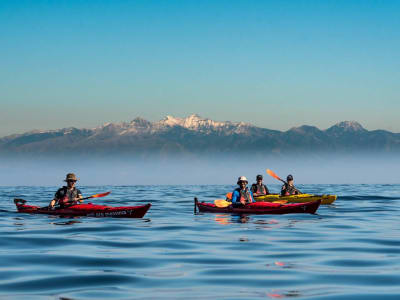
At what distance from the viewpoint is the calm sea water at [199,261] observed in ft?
34.9

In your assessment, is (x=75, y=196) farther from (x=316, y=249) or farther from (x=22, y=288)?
(x=22, y=288)

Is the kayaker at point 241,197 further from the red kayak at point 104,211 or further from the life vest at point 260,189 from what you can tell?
the life vest at point 260,189

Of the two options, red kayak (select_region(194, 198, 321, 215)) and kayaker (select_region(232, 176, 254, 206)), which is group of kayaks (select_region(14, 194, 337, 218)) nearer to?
red kayak (select_region(194, 198, 321, 215))

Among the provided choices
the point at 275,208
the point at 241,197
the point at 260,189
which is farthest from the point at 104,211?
the point at 260,189

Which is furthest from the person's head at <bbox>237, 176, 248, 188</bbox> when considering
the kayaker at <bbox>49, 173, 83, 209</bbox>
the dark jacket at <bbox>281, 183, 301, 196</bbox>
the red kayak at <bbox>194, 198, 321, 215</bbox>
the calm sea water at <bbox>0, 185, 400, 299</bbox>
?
the dark jacket at <bbox>281, 183, 301, 196</bbox>

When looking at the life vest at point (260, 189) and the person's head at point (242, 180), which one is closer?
the person's head at point (242, 180)

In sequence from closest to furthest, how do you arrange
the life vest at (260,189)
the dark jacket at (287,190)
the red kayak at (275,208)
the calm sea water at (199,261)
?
1. the calm sea water at (199,261)
2. the red kayak at (275,208)
3. the dark jacket at (287,190)
4. the life vest at (260,189)

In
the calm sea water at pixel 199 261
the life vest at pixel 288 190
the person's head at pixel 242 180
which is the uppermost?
the person's head at pixel 242 180

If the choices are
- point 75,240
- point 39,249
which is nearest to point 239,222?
point 75,240

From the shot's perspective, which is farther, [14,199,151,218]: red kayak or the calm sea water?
[14,199,151,218]: red kayak

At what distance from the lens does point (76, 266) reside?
13344 millimetres

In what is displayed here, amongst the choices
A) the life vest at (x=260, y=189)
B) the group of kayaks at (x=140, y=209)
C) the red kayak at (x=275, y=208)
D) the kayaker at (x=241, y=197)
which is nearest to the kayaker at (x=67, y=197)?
the group of kayaks at (x=140, y=209)

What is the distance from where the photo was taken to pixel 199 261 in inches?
563

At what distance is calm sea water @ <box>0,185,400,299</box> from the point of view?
10.6m
